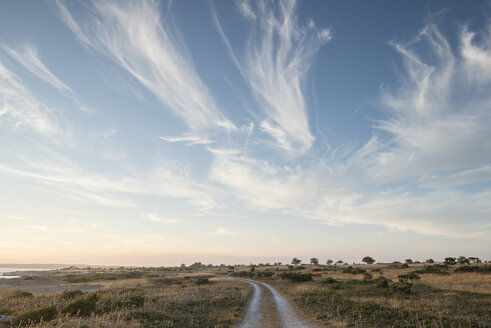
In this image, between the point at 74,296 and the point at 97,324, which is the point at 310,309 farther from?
the point at 74,296

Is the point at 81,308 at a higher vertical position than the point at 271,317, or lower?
higher

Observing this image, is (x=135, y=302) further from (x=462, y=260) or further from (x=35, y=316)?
(x=462, y=260)

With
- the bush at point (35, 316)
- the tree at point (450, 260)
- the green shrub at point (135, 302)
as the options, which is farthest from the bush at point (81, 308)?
the tree at point (450, 260)

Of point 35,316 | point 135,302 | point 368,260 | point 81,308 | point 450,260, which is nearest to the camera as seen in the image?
point 35,316

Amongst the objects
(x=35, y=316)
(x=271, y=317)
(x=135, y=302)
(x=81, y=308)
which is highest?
(x=35, y=316)

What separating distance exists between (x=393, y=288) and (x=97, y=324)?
1154 inches

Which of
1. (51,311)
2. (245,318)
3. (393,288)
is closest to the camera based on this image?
(51,311)

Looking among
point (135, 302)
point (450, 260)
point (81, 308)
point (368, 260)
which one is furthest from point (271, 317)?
point (368, 260)

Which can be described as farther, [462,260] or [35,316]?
[462,260]

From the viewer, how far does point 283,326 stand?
650 inches

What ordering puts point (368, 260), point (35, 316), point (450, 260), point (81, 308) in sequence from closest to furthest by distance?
1. point (35, 316)
2. point (81, 308)
3. point (450, 260)
4. point (368, 260)

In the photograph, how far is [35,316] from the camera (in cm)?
1555

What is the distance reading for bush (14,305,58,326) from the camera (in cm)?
1487

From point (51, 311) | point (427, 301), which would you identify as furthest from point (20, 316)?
point (427, 301)
